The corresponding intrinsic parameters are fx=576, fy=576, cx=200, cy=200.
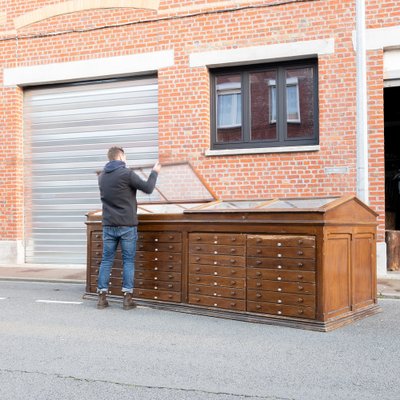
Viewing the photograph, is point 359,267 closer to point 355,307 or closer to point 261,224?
point 355,307

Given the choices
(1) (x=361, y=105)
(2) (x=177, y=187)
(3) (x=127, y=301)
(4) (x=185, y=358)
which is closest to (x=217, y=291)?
(3) (x=127, y=301)

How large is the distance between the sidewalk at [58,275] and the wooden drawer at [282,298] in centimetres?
265

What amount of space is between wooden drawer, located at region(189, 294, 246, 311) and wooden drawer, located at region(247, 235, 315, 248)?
0.70 m

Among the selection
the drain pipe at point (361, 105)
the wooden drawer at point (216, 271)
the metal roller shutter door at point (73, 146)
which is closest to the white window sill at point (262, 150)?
the metal roller shutter door at point (73, 146)

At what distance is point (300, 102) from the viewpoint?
1105 cm

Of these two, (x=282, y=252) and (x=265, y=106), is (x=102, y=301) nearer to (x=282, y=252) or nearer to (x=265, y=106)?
(x=282, y=252)

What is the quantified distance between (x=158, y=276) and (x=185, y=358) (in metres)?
2.40

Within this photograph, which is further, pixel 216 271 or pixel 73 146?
pixel 73 146

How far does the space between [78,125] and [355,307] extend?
808 cm

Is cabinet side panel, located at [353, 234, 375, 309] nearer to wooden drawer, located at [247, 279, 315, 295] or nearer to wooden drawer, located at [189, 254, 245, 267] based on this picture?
wooden drawer, located at [247, 279, 315, 295]

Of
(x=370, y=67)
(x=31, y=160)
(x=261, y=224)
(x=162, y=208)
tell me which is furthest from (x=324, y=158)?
(x=31, y=160)

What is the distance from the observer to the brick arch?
39.0ft

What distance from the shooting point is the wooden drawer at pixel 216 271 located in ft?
21.5

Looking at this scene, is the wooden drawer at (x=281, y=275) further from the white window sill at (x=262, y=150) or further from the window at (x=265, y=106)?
the window at (x=265, y=106)
